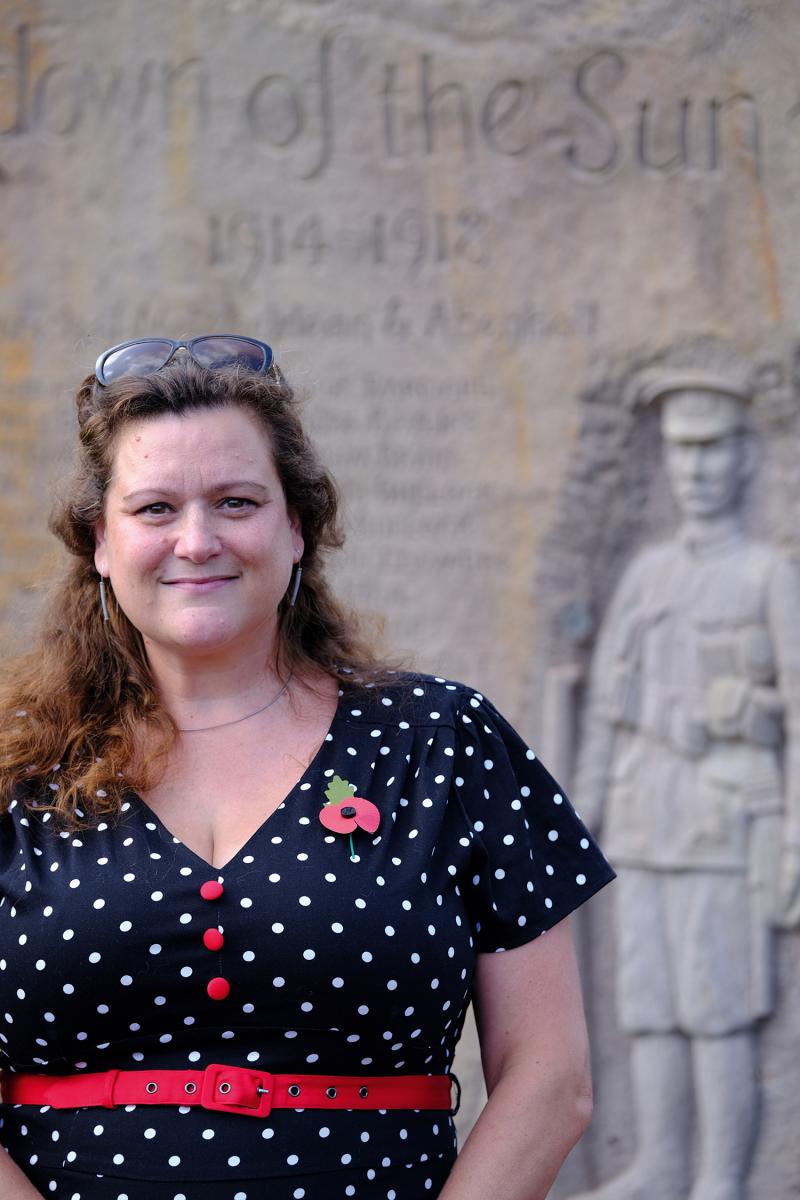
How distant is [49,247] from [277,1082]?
8.21 ft

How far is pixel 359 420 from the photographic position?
3.37 m

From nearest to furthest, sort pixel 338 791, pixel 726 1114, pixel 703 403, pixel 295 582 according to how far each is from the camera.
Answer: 1. pixel 338 791
2. pixel 295 582
3. pixel 726 1114
4. pixel 703 403

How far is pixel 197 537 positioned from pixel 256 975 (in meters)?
0.43

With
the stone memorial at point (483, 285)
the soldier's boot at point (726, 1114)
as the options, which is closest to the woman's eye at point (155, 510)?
the stone memorial at point (483, 285)

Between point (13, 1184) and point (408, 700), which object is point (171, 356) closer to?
point (408, 700)

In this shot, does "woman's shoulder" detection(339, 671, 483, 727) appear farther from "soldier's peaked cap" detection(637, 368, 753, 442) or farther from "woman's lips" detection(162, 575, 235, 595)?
"soldier's peaked cap" detection(637, 368, 753, 442)

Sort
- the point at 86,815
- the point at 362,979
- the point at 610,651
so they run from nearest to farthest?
the point at 362,979 → the point at 86,815 → the point at 610,651

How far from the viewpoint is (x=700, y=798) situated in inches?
126

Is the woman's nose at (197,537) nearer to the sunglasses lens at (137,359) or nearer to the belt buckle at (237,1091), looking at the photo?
the sunglasses lens at (137,359)

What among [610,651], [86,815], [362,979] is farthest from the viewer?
[610,651]

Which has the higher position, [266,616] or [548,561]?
[548,561]

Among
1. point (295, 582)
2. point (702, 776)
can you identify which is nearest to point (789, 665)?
point (702, 776)

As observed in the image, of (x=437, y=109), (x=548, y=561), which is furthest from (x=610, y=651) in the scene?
(x=437, y=109)

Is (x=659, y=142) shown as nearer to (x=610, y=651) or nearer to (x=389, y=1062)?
(x=610, y=651)
